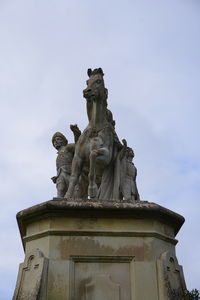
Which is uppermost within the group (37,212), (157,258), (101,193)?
(101,193)

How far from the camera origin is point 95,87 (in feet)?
34.0

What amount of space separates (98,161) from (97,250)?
71.7 inches

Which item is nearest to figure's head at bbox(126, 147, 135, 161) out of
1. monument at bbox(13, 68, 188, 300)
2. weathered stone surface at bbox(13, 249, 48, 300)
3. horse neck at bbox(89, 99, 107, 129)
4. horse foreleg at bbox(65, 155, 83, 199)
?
horse neck at bbox(89, 99, 107, 129)

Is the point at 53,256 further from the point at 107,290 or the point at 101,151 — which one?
the point at 101,151

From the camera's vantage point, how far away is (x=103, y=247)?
8.94 meters

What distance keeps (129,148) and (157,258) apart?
8.94ft

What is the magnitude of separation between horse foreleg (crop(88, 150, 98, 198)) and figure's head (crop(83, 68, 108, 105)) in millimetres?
1108

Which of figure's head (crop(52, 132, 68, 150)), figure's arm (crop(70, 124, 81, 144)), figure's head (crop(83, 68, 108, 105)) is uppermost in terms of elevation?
figure's head (crop(83, 68, 108, 105))

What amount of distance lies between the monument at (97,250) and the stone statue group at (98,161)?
0.16m

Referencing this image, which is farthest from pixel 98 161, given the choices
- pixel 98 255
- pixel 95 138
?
pixel 98 255

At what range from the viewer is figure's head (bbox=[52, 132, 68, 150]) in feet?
36.7

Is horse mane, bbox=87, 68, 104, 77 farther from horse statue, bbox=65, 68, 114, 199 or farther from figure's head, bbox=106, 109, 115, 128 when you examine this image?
figure's head, bbox=106, 109, 115, 128

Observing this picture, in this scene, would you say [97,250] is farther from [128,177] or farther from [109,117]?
[109,117]

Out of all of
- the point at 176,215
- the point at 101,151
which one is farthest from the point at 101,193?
the point at 176,215
